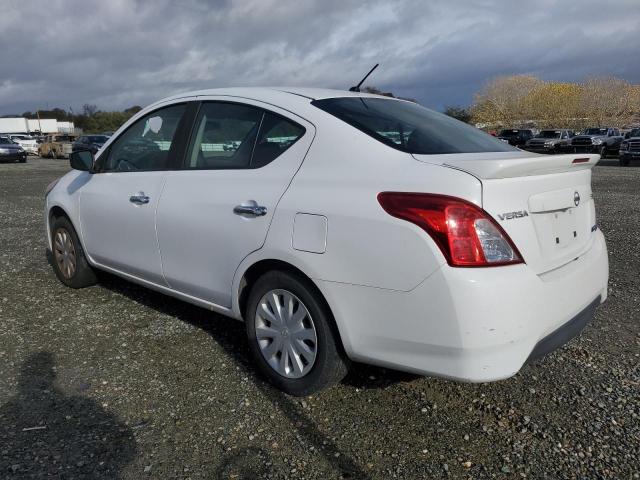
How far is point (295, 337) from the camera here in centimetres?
299

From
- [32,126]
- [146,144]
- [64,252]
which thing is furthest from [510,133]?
[32,126]

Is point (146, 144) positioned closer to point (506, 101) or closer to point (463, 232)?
point (463, 232)

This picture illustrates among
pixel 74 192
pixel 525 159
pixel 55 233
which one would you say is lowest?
pixel 55 233

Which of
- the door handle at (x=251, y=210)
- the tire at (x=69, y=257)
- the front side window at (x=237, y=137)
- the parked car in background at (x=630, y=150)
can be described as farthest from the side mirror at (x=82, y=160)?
the parked car in background at (x=630, y=150)

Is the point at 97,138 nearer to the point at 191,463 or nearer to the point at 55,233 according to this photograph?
the point at 55,233

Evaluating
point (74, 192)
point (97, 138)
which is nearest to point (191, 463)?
point (74, 192)

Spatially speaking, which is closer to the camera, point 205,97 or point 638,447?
point 638,447

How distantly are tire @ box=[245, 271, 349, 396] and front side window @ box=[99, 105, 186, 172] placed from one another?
4.36 feet

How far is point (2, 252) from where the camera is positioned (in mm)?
6809

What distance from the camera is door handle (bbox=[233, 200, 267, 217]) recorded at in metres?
3.02

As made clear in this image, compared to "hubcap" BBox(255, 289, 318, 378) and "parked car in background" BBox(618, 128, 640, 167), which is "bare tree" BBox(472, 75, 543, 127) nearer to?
"parked car in background" BBox(618, 128, 640, 167)

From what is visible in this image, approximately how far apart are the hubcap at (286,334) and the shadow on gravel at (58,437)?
33.3 inches

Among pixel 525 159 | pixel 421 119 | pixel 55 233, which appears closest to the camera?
pixel 525 159

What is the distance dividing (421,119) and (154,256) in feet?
6.56
